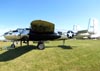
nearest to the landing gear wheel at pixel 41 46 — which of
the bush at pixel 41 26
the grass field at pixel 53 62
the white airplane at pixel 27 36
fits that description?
the white airplane at pixel 27 36

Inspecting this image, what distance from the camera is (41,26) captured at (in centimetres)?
2155

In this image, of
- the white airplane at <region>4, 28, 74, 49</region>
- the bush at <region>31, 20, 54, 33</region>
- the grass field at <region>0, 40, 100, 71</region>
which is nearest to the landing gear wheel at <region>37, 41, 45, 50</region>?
the white airplane at <region>4, 28, 74, 49</region>

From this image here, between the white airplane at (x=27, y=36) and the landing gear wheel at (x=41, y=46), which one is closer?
the landing gear wheel at (x=41, y=46)

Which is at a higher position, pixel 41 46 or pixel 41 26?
pixel 41 26

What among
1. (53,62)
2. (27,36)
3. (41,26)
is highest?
(41,26)

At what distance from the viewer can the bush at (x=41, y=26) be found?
2081 centimetres

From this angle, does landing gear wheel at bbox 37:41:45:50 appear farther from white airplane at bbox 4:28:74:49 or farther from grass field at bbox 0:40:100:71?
grass field at bbox 0:40:100:71

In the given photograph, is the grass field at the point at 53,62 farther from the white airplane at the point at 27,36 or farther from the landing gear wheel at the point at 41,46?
the white airplane at the point at 27,36

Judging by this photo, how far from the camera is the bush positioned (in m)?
20.8

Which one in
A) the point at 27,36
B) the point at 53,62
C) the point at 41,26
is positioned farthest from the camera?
the point at 27,36

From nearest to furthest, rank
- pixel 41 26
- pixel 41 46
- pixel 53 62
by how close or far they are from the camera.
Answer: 1. pixel 53 62
2. pixel 41 26
3. pixel 41 46

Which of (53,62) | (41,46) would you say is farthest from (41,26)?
(53,62)

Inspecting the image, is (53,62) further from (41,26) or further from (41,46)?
(41,46)

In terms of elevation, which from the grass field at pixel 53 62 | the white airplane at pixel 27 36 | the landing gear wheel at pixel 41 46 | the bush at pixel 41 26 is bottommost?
the grass field at pixel 53 62
